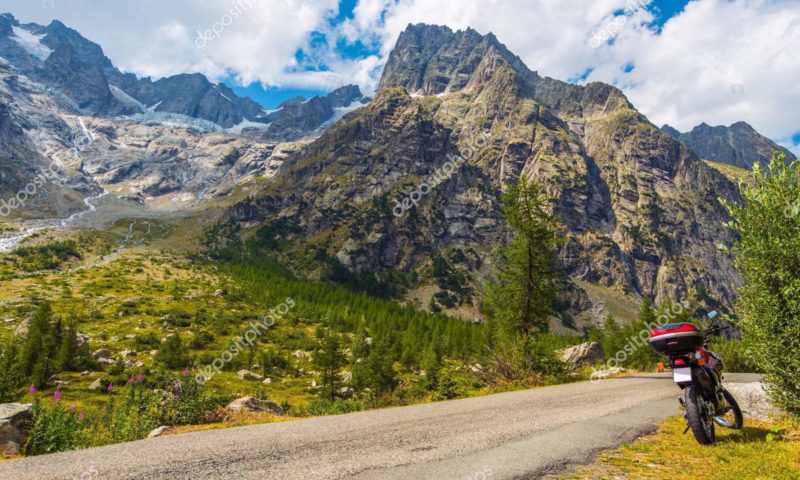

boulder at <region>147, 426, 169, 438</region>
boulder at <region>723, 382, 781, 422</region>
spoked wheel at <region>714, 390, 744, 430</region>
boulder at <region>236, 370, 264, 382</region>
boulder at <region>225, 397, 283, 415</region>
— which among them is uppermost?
spoked wheel at <region>714, 390, 744, 430</region>

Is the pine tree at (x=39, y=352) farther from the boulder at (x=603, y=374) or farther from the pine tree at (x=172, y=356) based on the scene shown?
the boulder at (x=603, y=374)

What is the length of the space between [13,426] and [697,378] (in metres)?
16.5

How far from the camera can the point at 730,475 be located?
23.6 ft

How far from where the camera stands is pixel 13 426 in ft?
30.6

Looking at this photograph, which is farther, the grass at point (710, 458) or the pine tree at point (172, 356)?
the pine tree at point (172, 356)

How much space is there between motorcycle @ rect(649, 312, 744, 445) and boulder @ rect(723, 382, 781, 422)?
12.7 feet

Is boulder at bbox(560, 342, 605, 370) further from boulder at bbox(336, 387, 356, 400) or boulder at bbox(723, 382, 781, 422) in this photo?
boulder at bbox(723, 382, 781, 422)

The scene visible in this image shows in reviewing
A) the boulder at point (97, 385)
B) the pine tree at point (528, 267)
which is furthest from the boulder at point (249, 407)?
the boulder at point (97, 385)

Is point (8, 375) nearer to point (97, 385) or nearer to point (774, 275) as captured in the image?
point (97, 385)

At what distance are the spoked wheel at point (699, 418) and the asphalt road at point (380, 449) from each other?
1.72 metres

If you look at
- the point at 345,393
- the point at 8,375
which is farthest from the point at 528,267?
the point at 8,375

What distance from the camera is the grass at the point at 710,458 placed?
7.24 meters

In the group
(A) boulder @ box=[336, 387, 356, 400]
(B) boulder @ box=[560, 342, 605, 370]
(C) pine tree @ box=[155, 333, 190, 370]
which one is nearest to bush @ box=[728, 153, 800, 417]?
(B) boulder @ box=[560, 342, 605, 370]

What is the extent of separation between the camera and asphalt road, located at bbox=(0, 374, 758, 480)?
6.87 meters
